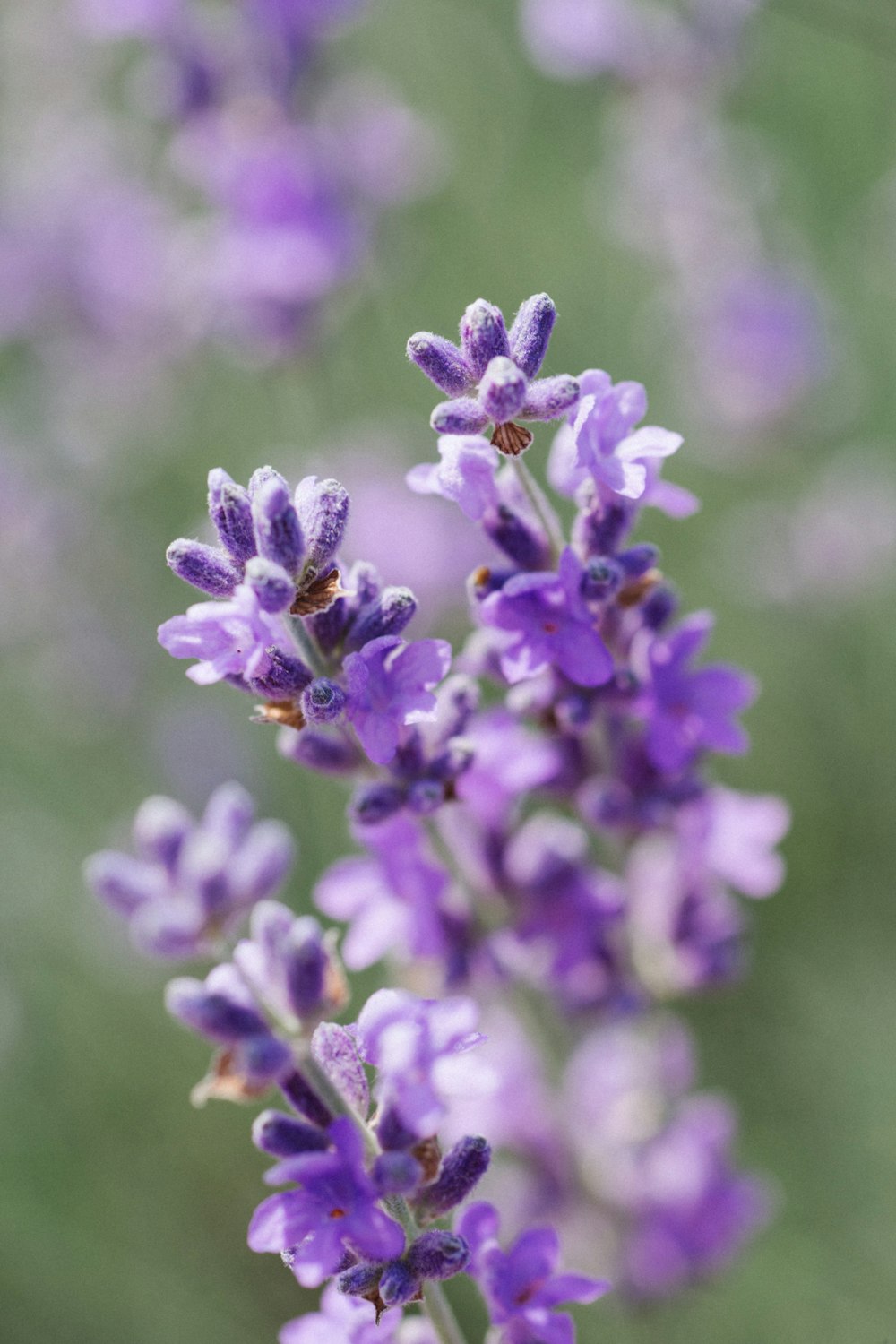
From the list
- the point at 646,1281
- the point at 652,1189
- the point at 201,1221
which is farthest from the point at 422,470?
the point at 201,1221

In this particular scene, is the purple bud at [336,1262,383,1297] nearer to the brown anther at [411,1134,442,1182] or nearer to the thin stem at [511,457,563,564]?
the brown anther at [411,1134,442,1182]

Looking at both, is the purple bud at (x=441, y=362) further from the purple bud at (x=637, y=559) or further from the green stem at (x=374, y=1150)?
the green stem at (x=374, y=1150)

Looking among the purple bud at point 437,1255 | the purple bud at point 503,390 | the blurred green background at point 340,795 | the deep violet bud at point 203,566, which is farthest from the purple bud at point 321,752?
the blurred green background at point 340,795

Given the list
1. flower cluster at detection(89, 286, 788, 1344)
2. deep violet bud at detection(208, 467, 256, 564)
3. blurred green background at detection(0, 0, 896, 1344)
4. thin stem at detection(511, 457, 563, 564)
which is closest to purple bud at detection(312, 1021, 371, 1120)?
A: flower cluster at detection(89, 286, 788, 1344)

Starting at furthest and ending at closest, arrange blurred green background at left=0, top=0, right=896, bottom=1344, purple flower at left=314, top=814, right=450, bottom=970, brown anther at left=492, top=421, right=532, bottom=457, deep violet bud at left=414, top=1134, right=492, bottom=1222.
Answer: blurred green background at left=0, top=0, right=896, bottom=1344
purple flower at left=314, top=814, right=450, bottom=970
brown anther at left=492, top=421, right=532, bottom=457
deep violet bud at left=414, top=1134, right=492, bottom=1222

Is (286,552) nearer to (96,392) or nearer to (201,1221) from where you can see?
(201,1221)

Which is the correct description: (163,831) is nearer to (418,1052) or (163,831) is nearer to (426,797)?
(426,797)

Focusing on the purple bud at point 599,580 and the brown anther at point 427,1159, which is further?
the purple bud at point 599,580
